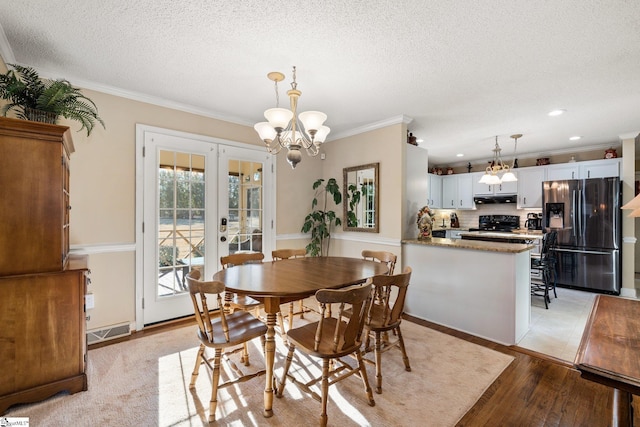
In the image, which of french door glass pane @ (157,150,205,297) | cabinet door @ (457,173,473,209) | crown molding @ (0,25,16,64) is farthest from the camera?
cabinet door @ (457,173,473,209)

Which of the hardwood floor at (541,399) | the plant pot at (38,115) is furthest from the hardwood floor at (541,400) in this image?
the plant pot at (38,115)

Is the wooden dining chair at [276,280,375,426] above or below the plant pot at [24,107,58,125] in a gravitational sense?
below

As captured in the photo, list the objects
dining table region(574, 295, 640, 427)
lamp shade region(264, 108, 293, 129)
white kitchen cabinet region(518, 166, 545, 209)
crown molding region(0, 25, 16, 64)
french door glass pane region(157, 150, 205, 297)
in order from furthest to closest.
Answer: white kitchen cabinet region(518, 166, 545, 209) < french door glass pane region(157, 150, 205, 297) < lamp shade region(264, 108, 293, 129) < crown molding region(0, 25, 16, 64) < dining table region(574, 295, 640, 427)

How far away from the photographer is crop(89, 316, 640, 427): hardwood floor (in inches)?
71.4

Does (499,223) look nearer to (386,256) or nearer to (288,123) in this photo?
(386,256)

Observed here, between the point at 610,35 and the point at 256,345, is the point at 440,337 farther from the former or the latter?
the point at 610,35

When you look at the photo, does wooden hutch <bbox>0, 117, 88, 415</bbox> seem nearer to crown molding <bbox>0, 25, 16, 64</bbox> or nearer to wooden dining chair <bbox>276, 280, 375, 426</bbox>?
crown molding <bbox>0, 25, 16, 64</bbox>

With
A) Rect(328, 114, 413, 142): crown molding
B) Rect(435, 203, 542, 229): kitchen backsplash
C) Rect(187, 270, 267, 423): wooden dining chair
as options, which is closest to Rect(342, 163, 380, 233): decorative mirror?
Rect(328, 114, 413, 142): crown molding

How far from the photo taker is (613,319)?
1.36 metres

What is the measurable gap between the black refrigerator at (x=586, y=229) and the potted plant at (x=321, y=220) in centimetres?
389

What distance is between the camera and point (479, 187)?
648cm

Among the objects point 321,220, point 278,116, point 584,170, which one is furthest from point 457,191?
point 278,116

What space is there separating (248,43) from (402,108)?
2004 mm

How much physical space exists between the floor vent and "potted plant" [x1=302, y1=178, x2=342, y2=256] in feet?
8.13
